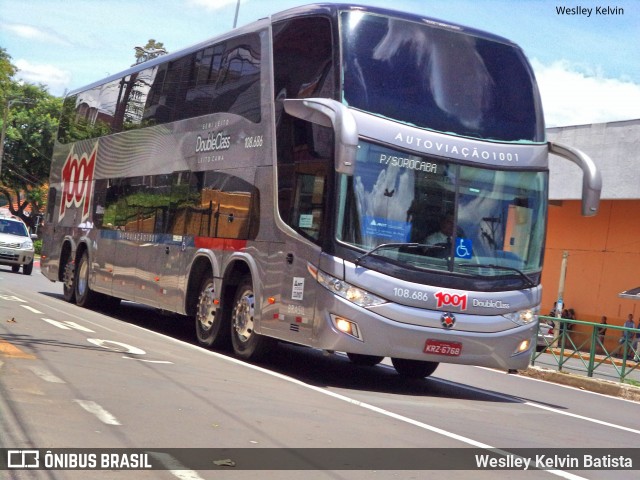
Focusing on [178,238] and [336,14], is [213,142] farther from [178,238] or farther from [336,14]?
[336,14]

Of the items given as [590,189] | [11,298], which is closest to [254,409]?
[590,189]

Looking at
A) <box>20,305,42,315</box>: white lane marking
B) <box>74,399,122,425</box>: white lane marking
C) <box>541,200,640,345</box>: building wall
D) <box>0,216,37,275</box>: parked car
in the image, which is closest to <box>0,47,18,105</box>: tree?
<box>0,216,37,275</box>: parked car

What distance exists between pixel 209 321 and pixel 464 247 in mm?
4524

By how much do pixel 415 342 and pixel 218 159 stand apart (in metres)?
4.83

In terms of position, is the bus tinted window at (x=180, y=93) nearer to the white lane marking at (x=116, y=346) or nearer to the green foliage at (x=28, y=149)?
the white lane marking at (x=116, y=346)

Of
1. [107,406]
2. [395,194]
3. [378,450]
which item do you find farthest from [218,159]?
[378,450]

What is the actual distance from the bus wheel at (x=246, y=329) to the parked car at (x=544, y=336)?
7.24 meters

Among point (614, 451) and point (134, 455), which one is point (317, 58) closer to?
point (614, 451)

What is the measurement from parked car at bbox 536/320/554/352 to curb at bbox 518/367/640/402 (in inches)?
20.0

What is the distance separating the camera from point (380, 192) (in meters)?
11.6

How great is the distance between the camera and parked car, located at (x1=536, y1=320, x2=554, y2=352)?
1889 cm

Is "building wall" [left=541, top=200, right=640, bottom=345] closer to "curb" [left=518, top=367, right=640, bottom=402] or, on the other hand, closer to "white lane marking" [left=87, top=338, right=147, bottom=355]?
"curb" [left=518, top=367, right=640, bottom=402]

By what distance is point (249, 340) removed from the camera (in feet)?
44.3

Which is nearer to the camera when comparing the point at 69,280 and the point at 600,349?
the point at 600,349
